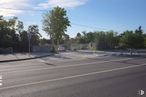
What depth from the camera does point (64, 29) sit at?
69.6 metres

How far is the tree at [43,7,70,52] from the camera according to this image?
68.5 metres

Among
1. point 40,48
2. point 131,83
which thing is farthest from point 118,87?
point 40,48

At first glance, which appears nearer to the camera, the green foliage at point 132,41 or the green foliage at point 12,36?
the green foliage at point 12,36

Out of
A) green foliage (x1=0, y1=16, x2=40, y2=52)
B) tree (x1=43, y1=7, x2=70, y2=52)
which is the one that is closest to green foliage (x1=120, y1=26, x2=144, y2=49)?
tree (x1=43, y1=7, x2=70, y2=52)

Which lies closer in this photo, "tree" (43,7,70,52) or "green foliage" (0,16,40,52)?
"green foliage" (0,16,40,52)

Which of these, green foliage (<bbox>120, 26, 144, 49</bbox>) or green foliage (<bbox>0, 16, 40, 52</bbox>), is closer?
green foliage (<bbox>0, 16, 40, 52</bbox>)

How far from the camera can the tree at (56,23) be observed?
6850 cm

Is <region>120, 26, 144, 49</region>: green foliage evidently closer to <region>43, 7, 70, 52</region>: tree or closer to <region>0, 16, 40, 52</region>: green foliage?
<region>43, 7, 70, 52</region>: tree

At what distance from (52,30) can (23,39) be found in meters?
10.0

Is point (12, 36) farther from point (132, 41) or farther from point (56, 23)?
point (132, 41)

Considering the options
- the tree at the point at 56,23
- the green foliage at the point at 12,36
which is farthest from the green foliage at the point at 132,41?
the green foliage at the point at 12,36

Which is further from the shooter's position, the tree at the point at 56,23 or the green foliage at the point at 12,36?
the tree at the point at 56,23

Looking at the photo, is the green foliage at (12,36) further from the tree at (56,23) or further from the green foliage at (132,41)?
the green foliage at (132,41)

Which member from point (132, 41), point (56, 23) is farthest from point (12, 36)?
point (132, 41)
